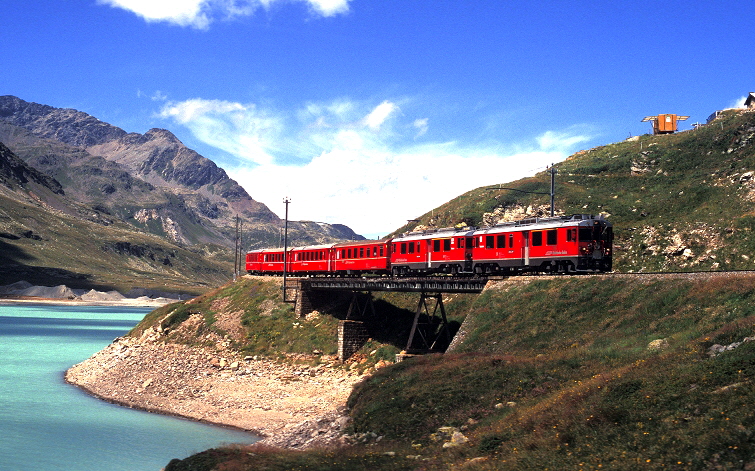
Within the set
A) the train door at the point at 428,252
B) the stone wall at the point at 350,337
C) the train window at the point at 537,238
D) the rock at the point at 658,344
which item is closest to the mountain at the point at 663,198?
the train door at the point at 428,252

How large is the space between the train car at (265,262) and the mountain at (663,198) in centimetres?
2153

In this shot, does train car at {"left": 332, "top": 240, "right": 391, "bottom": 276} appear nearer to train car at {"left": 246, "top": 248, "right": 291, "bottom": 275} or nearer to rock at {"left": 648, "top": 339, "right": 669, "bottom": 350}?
train car at {"left": 246, "top": 248, "right": 291, "bottom": 275}

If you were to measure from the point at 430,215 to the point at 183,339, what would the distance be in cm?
4091

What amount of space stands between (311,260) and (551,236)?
129 feet

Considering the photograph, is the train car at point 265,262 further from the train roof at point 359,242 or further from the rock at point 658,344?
the rock at point 658,344

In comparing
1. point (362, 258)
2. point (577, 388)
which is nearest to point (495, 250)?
point (362, 258)

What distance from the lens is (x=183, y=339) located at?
7231 centimetres

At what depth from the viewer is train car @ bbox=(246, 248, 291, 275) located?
88.6 meters

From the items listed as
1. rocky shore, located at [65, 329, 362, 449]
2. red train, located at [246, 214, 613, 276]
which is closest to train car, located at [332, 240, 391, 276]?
red train, located at [246, 214, 613, 276]

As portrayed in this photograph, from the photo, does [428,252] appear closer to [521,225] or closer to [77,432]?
[521,225]

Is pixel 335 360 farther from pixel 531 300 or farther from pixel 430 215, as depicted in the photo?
pixel 430 215

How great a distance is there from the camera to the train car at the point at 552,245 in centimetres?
4409

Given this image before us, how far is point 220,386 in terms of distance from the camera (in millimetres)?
56625

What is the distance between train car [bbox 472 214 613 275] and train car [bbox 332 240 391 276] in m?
15.8
